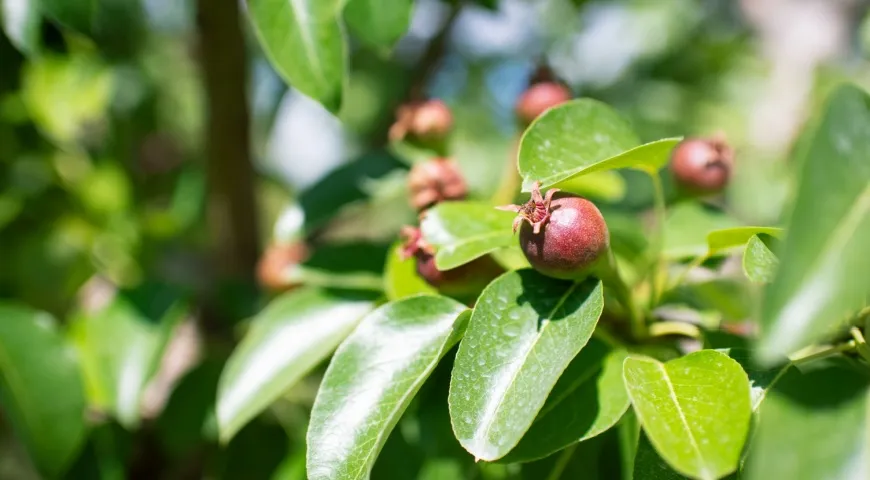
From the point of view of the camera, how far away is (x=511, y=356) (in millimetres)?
590

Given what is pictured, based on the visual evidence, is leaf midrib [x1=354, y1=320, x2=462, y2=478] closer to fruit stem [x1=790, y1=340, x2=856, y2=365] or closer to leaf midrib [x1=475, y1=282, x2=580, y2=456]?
leaf midrib [x1=475, y1=282, x2=580, y2=456]

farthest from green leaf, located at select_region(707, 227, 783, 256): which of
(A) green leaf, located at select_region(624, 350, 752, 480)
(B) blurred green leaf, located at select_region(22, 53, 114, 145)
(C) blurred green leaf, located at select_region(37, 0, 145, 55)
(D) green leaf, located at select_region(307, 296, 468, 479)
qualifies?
(B) blurred green leaf, located at select_region(22, 53, 114, 145)

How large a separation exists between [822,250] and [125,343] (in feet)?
2.91

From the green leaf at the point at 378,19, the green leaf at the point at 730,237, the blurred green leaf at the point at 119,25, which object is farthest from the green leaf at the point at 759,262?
the blurred green leaf at the point at 119,25

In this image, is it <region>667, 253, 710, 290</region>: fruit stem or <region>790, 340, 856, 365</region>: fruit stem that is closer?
<region>790, 340, 856, 365</region>: fruit stem

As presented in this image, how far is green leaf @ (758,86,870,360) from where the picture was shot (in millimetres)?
401

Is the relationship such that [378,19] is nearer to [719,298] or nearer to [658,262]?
[658,262]

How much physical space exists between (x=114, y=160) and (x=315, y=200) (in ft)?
2.48

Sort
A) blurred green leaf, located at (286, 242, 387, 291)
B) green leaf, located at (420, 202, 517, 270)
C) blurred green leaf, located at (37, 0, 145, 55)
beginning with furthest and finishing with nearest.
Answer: blurred green leaf, located at (37, 0, 145, 55), blurred green leaf, located at (286, 242, 387, 291), green leaf, located at (420, 202, 517, 270)

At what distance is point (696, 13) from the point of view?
299 cm

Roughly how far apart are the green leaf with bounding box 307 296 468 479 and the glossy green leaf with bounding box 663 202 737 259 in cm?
31

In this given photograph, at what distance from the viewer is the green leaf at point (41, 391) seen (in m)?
0.90

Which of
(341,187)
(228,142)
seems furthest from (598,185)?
(228,142)

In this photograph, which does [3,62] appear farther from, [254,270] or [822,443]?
[822,443]
